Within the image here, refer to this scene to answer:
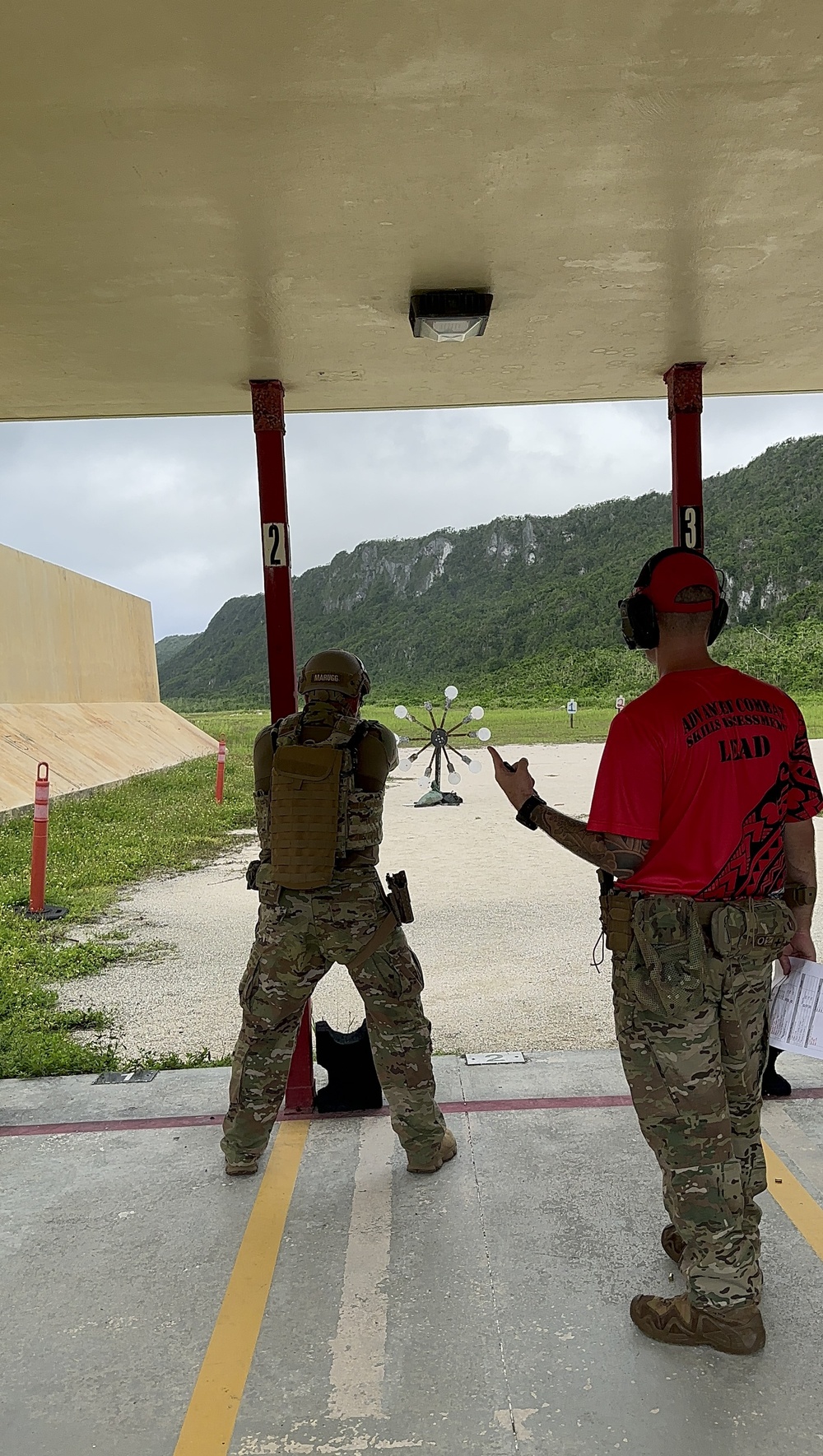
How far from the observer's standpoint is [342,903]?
298cm

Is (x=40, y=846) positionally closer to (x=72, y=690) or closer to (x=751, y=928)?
(x=751, y=928)

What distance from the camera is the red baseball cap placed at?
87.4 inches

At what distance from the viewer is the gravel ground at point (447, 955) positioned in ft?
18.5

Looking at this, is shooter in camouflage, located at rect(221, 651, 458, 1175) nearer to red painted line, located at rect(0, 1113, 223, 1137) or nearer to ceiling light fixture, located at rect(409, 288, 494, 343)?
red painted line, located at rect(0, 1113, 223, 1137)

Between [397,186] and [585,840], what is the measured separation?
4.95 feet

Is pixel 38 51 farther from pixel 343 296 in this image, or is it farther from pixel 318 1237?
pixel 318 1237

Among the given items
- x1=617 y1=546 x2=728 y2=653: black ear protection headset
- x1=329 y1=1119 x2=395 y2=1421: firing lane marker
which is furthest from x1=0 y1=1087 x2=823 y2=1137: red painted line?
x1=617 y1=546 x2=728 y2=653: black ear protection headset

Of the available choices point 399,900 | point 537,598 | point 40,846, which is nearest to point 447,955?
point 40,846

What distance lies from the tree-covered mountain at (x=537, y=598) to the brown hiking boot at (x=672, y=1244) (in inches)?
1369

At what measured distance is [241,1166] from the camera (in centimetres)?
309

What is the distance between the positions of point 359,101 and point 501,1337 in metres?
2.63

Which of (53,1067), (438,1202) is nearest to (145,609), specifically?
(53,1067)

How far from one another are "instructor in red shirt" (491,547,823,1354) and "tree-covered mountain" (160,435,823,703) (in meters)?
35.1

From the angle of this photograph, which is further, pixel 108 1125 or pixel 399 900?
pixel 108 1125
